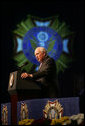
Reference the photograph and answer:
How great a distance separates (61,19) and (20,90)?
466 centimetres

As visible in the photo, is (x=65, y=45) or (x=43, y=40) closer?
(x=43, y=40)

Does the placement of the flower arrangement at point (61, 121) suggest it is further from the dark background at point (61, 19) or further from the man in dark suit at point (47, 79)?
the dark background at point (61, 19)

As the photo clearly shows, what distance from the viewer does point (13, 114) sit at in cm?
460

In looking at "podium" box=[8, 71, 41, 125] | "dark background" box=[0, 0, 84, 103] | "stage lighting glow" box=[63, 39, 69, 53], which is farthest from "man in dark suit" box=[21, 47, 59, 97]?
"stage lighting glow" box=[63, 39, 69, 53]

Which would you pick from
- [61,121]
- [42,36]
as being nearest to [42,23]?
[42,36]

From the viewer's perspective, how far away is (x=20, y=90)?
457cm

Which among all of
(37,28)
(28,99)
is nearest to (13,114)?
(28,99)

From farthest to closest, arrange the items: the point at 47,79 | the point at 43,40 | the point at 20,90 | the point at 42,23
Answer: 1. the point at 42,23
2. the point at 43,40
3. the point at 47,79
4. the point at 20,90

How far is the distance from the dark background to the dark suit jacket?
9.54 feet

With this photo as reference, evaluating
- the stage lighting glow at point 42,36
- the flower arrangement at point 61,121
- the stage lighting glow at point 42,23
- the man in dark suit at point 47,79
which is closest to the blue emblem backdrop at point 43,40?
the stage lighting glow at point 42,36

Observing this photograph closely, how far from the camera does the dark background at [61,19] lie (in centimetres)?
798

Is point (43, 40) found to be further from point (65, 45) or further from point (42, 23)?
point (65, 45)

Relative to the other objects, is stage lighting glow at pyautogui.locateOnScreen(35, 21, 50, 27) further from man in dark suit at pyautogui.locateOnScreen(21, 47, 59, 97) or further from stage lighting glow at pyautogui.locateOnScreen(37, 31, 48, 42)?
man in dark suit at pyautogui.locateOnScreen(21, 47, 59, 97)

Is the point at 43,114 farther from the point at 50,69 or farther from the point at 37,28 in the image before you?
the point at 37,28
